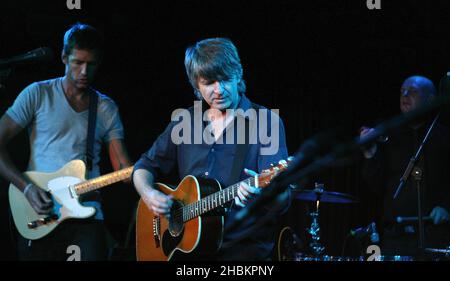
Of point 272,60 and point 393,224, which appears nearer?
point 393,224

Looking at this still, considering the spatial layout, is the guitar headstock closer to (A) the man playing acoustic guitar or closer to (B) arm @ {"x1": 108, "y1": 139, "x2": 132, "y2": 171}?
(A) the man playing acoustic guitar

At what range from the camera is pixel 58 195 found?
165 inches

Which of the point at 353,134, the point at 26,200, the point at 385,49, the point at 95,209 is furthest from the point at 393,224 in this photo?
the point at 26,200

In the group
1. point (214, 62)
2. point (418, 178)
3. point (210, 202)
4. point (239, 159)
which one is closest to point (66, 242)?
point (210, 202)

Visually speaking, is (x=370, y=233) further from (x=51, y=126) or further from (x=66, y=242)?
(x=51, y=126)

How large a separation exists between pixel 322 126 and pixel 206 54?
2.26m

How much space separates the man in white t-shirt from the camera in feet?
13.3

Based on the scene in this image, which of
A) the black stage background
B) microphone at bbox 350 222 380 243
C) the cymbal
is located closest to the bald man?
microphone at bbox 350 222 380 243

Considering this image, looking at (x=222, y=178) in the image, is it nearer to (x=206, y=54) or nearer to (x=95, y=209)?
(x=206, y=54)

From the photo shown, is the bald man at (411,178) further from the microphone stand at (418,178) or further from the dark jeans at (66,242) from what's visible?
the dark jeans at (66,242)

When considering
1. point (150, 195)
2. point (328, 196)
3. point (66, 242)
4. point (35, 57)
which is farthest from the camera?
point (328, 196)

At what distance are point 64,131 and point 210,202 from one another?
1488mm

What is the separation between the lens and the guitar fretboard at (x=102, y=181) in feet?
13.6
